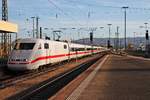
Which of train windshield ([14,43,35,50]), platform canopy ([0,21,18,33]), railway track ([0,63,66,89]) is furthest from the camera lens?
platform canopy ([0,21,18,33])

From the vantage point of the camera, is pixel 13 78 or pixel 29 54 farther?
pixel 29 54

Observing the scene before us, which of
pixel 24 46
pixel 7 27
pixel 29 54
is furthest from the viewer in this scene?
pixel 7 27

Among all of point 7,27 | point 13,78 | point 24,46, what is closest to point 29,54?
point 24,46

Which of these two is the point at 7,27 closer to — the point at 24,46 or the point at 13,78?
the point at 24,46

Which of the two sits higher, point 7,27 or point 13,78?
point 7,27

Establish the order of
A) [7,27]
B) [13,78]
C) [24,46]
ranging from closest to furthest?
[13,78] < [24,46] < [7,27]

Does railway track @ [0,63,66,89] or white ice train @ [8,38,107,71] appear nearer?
railway track @ [0,63,66,89]

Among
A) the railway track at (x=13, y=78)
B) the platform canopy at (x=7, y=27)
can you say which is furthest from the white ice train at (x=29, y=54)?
the platform canopy at (x=7, y=27)

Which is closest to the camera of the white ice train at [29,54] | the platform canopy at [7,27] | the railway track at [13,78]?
the railway track at [13,78]

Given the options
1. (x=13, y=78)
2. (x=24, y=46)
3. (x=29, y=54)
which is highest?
(x=24, y=46)

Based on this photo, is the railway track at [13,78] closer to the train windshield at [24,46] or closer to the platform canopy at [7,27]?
the train windshield at [24,46]

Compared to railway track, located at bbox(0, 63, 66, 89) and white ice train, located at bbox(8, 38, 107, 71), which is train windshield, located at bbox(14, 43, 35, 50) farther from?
railway track, located at bbox(0, 63, 66, 89)

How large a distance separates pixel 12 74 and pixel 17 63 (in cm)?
330

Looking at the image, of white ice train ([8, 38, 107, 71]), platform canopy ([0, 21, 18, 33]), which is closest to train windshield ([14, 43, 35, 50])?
white ice train ([8, 38, 107, 71])
